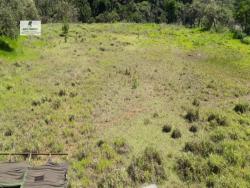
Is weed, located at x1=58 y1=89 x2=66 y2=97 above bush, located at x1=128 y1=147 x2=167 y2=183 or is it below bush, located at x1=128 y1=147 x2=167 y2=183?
above

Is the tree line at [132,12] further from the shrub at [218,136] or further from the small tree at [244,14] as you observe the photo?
the shrub at [218,136]

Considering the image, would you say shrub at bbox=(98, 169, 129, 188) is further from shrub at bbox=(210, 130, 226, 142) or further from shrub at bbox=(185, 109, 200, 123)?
shrub at bbox=(185, 109, 200, 123)

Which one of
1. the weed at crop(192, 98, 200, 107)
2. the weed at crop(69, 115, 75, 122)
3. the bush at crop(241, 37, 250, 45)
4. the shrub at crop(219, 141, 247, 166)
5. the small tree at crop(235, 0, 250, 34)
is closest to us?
the shrub at crop(219, 141, 247, 166)

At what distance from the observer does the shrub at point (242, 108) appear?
76.6 feet

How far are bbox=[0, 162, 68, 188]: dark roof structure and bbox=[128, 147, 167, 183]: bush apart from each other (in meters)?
3.07

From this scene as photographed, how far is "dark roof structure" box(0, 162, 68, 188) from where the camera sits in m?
11.9

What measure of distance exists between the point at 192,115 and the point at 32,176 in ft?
40.7

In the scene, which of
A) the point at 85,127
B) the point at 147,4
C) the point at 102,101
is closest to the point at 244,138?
the point at 85,127

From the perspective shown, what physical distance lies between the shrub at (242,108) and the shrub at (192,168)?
29.6 ft

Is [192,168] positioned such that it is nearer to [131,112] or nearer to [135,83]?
[131,112]

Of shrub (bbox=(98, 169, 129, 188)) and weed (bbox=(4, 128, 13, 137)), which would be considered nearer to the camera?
shrub (bbox=(98, 169, 129, 188))

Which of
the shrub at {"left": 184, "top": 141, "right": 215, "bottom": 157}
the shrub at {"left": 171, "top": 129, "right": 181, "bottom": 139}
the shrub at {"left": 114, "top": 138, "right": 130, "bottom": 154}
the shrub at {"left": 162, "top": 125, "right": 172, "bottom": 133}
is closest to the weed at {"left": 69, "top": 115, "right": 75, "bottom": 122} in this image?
the shrub at {"left": 114, "top": 138, "right": 130, "bottom": 154}

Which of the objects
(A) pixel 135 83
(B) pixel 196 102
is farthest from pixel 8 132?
(A) pixel 135 83

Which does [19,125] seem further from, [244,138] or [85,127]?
[244,138]
